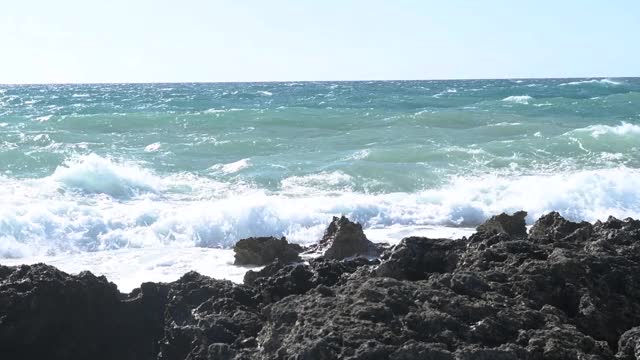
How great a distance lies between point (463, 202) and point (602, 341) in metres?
8.01

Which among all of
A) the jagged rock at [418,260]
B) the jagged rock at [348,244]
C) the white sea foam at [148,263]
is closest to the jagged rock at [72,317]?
the jagged rock at [418,260]

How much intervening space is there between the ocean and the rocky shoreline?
2841mm

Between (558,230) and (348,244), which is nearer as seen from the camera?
(558,230)

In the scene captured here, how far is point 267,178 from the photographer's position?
556 inches

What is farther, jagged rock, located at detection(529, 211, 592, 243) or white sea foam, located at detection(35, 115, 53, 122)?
white sea foam, located at detection(35, 115, 53, 122)

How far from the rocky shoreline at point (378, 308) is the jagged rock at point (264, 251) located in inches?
97.1

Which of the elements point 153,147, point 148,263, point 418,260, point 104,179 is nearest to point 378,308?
point 418,260

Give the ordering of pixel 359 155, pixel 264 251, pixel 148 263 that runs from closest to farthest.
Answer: pixel 264 251 < pixel 148 263 < pixel 359 155

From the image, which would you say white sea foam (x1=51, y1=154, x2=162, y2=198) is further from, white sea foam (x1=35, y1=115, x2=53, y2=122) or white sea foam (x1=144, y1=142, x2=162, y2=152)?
white sea foam (x1=35, y1=115, x2=53, y2=122)

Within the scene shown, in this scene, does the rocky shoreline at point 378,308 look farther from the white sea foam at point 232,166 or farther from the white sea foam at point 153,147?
the white sea foam at point 153,147

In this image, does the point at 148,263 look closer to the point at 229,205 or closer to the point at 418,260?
the point at 229,205

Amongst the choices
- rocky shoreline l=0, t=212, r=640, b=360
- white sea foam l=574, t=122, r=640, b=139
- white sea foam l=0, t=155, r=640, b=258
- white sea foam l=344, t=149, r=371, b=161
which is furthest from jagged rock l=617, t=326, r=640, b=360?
white sea foam l=574, t=122, r=640, b=139

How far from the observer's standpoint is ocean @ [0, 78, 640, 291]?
31.8 feet

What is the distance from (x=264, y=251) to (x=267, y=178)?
6.65 m
